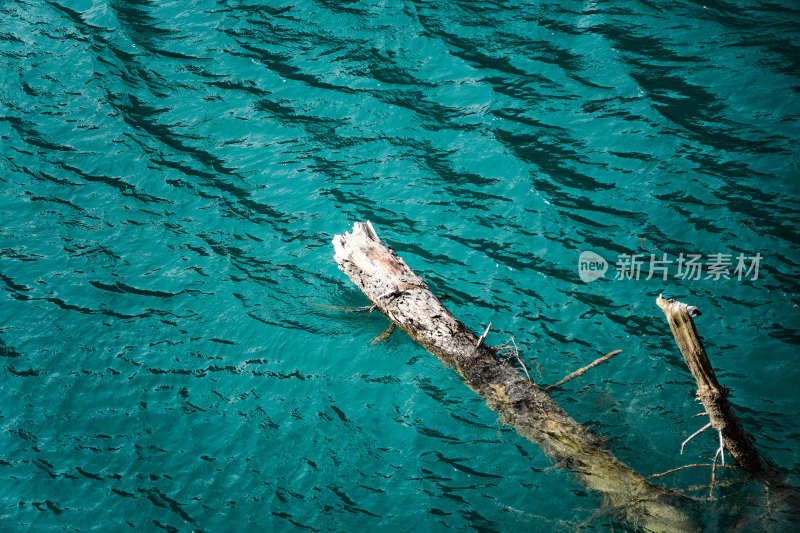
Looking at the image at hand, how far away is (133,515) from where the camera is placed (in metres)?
6.90

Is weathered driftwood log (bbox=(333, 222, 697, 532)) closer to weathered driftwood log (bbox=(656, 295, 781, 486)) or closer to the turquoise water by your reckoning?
the turquoise water

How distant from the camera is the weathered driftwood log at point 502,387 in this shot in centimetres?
634

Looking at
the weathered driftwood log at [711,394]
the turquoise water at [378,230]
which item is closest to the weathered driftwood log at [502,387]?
the turquoise water at [378,230]

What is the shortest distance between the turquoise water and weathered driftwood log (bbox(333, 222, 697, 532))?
0.28 m

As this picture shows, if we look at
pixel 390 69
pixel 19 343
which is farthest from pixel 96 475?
pixel 390 69

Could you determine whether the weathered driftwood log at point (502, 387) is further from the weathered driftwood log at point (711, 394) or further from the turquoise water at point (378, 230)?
the weathered driftwood log at point (711, 394)

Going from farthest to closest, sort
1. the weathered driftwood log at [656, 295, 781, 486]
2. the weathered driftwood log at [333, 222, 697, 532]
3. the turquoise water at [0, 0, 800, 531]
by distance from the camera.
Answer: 1. the turquoise water at [0, 0, 800, 531]
2. the weathered driftwood log at [333, 222, 697, 532]
3. the weathered driftwood log at [656, 295, 781, 486]

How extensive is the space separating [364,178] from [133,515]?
673 centimetres

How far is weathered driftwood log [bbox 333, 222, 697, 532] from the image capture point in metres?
6.34

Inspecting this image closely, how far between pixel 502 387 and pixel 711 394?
7.52 ft

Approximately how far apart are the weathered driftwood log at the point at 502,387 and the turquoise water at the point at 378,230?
11.0 inches

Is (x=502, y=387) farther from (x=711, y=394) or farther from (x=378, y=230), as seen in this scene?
(x=378, y=230)

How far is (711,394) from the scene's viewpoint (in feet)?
19.4

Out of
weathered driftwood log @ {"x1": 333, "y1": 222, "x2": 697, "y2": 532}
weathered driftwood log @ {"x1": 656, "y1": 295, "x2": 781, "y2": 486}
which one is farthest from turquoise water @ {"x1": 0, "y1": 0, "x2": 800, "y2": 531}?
weathered driftwood log @ {"x1": 656, "y1": 295, "x2": 781, "y2": 486}
